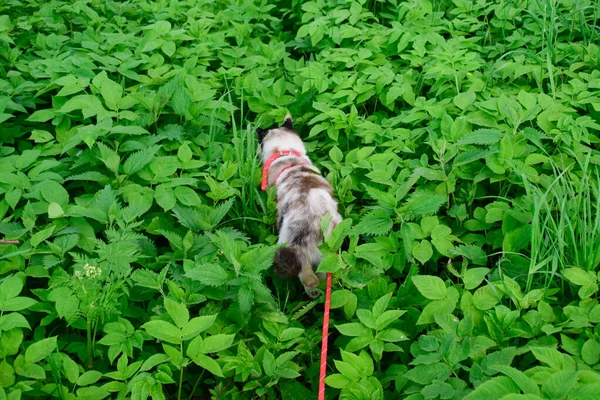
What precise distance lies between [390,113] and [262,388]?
254cm

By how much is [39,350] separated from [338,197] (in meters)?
1.89

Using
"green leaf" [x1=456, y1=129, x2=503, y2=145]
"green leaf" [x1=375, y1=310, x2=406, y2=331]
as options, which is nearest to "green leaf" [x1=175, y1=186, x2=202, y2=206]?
"green leaf" [x1=375, y1=310, x2=406, y2=331]

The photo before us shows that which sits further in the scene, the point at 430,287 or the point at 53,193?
the point at 53,193

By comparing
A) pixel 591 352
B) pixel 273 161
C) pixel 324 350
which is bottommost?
pixel 273 161

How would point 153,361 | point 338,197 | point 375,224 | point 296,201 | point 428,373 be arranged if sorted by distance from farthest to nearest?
point 338,197, point 296,201, point 375,224, point 153,361, point 428,373

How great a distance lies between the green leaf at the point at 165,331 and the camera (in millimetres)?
2240

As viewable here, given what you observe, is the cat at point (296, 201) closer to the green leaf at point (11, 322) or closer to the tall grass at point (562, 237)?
the tall grass at point (562, 237)

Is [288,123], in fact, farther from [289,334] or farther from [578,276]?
[578,276]

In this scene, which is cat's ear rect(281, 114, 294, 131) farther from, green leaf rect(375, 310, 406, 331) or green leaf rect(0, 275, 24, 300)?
green leaf rect(0, 275, 24, 300)

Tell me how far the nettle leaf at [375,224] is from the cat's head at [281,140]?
47.8 inches

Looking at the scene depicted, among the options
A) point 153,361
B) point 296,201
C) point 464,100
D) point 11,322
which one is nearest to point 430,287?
point 296,201

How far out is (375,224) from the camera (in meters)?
2.85

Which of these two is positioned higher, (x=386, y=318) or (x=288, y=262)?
(x=386, y=318)

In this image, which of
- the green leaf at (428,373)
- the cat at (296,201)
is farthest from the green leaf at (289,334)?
the green leaf at (428,373)
